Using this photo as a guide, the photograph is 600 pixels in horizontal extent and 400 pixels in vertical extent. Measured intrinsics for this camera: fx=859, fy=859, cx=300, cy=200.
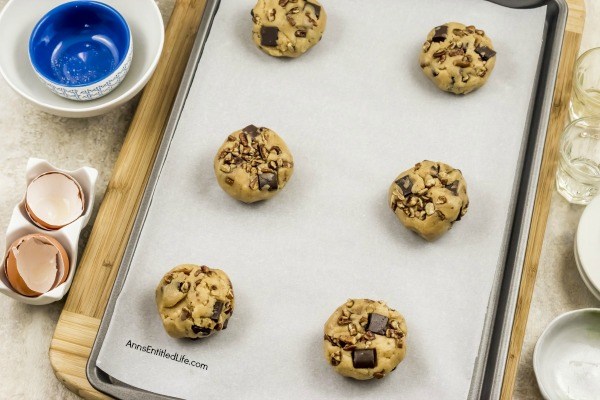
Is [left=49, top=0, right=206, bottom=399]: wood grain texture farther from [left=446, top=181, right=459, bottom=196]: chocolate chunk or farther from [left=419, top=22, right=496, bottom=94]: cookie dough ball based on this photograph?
[left=446, top=181, right=459, bottom=196]: chocolate chunk

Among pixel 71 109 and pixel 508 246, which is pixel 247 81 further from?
pixel 508 246

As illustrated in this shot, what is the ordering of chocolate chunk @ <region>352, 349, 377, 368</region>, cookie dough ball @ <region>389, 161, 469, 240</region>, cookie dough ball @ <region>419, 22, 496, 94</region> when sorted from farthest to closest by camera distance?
cookie dough ball @ <region>419, 22, 496, 94</region>, cookie dough ball @ <region>389, 161, 469, 240</region>, chocolate chunk @ <region>352, 349, 377, 368</region>

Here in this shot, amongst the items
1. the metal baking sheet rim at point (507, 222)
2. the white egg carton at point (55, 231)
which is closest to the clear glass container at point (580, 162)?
the metal baking sheet rim at point (507, 222)

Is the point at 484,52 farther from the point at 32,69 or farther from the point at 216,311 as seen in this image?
the point at 32,69

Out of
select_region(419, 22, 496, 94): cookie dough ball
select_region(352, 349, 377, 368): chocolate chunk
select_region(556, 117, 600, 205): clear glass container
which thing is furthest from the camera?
select_region(556, 117, 600, 205): clear glass container

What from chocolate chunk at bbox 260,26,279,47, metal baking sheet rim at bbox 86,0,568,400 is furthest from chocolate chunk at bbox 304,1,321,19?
metal baking sheet rim at bbox 86,0,568,400

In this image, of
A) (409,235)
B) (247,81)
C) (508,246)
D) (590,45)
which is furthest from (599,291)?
(247,81)

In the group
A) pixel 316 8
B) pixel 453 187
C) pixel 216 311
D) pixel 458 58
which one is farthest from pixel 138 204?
pixel 458 58
